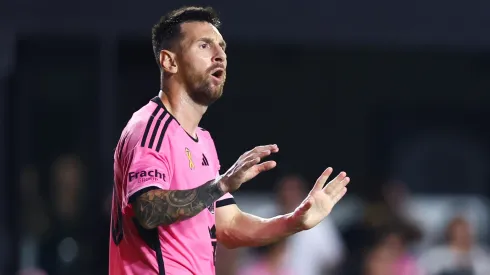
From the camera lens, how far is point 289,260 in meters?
8.03

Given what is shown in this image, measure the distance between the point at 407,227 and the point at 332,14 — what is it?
2.56 m

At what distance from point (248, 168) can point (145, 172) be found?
15.9 inches

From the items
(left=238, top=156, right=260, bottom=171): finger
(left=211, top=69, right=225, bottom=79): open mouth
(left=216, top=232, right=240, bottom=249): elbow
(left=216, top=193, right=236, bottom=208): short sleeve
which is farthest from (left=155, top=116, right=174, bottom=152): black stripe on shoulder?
(left=216, top=232, right=240, bottom=249): elbow


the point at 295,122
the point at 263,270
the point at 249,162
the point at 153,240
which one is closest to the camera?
the point at 249,162

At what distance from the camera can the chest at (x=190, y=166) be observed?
4.44 metres

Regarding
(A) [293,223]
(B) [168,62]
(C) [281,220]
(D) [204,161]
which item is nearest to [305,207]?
(A) [293,223]

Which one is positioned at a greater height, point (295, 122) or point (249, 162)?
point (295, 122)

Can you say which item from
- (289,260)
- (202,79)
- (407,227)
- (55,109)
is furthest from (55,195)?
(202,79)

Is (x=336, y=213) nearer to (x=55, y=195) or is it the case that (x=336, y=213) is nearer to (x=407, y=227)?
(x=407, y=227)

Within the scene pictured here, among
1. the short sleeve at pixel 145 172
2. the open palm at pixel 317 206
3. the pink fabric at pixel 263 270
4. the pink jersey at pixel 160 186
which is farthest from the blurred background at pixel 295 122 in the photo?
the short sleeve at pixel 145 172

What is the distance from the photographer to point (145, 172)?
424 centimetres

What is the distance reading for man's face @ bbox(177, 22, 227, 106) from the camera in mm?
4609

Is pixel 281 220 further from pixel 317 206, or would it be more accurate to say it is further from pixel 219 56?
pixel 219 56

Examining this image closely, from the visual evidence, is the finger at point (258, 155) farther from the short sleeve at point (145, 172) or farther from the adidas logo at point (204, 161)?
the adidas logo at point (204, 161)
